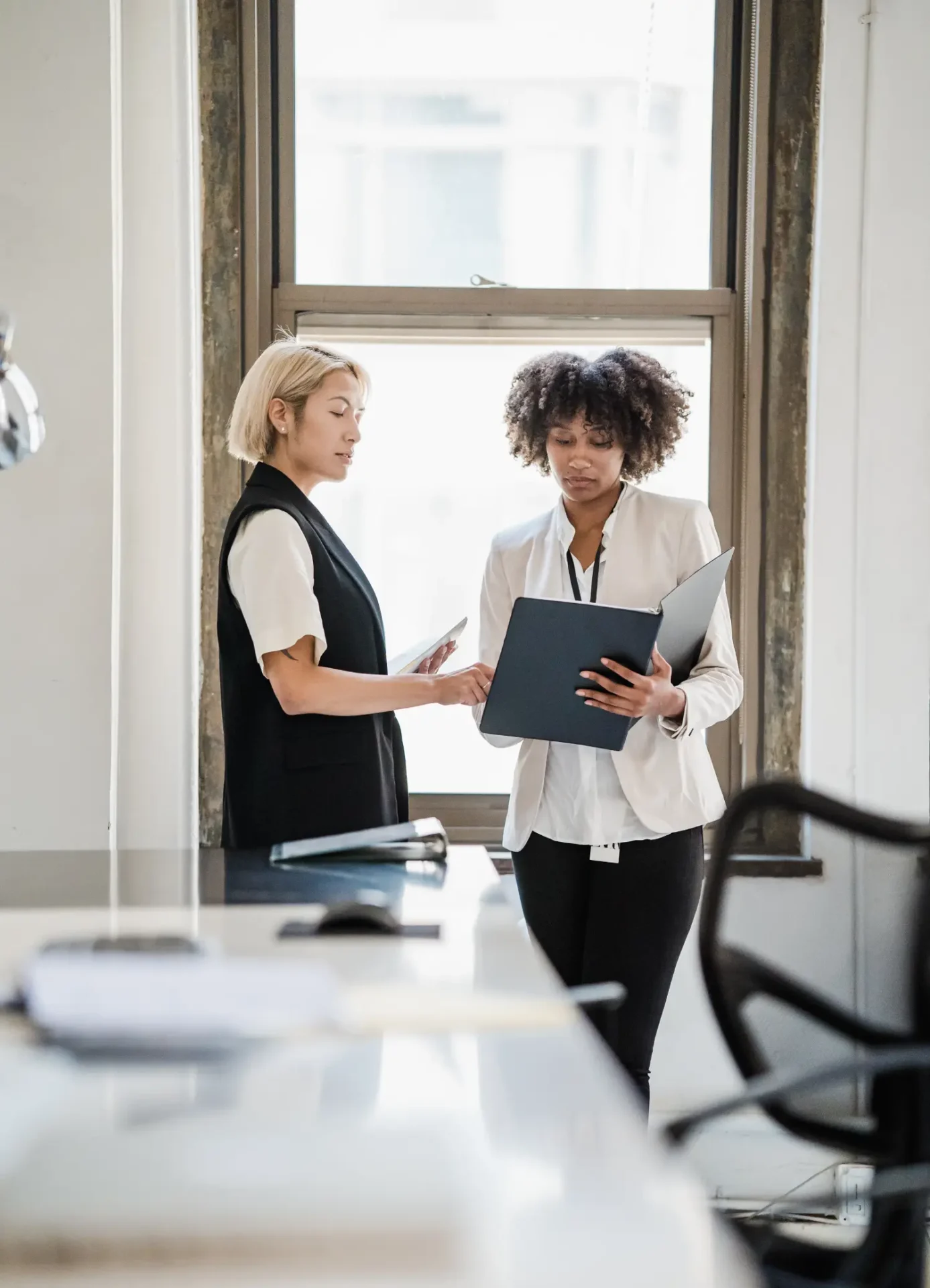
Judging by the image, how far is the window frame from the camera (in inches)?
108

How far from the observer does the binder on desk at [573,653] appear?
1.83 metres

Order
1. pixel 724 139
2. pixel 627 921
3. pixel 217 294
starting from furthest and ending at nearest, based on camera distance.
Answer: pixel 724 139 → pixel 217 294 → pixel 627 921

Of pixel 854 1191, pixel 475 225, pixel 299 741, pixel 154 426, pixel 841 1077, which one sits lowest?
pixel 854 1191

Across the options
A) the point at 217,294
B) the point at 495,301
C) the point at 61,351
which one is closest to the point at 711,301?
the point at 495,301

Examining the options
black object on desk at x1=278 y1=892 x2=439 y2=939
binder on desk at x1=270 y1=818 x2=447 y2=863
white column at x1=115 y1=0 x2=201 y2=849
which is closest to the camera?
black object on desk at x1=278 y1=892 x2=439 y2=939

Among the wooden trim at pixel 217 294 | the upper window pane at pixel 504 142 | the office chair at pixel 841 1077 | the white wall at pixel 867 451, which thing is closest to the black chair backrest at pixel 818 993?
the office chair at pixel 841 1077

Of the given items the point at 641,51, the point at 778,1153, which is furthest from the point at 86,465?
the point at 778,1153

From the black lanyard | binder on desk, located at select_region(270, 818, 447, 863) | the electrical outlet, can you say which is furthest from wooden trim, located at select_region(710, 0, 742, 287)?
the electrical outlet

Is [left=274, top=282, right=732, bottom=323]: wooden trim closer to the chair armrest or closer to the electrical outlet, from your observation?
the electrical outlet

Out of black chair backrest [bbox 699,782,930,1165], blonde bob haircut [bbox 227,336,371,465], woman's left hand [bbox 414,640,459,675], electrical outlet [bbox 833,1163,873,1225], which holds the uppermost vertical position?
blonde bob haircut [bbox 227,336,371,465]

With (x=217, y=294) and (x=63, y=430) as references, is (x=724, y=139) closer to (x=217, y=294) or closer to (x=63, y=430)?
(x=217, y=294)

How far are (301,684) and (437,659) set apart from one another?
39 cm

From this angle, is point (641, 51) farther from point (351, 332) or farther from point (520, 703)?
point (520, 703)

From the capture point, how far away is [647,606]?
2180 mm
